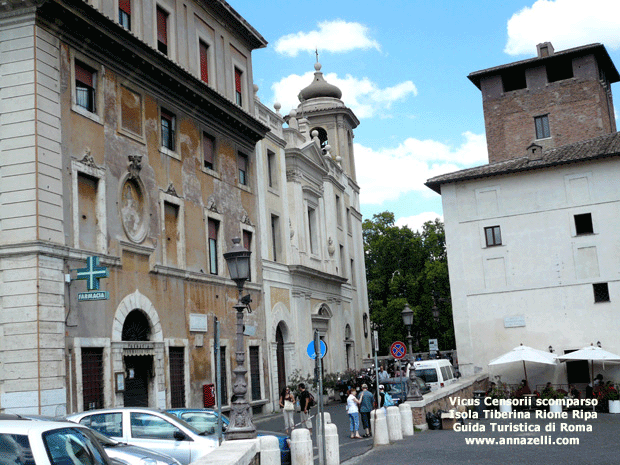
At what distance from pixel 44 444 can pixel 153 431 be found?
6.80m

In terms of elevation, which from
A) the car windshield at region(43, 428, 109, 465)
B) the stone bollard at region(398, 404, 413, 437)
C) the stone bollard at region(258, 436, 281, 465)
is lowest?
the stone bollard at region(398, 404, 413, 437)

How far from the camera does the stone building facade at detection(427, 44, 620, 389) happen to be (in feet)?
118

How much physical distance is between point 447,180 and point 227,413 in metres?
17.9

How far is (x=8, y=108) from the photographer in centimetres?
1981

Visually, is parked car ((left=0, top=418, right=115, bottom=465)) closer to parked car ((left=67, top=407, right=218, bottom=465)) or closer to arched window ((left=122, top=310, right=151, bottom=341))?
parked car ((left=67, top=407, right=218, bottom=465))

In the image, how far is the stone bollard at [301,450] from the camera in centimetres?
1505

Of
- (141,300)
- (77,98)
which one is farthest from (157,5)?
(141,300)

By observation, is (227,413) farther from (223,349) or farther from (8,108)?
(8,108)

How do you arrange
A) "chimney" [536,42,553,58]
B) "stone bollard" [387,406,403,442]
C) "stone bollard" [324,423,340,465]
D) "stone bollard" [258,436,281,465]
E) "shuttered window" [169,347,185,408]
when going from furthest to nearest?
1. "chimney" [536,42,553,58]
2. "shuttered window" [169,347,185,408]
3. "stone bollard" [387,406,403,442]
4. "stone bollard" [324,423,340,465]
5. "stone bollard" [258,436,281,465]

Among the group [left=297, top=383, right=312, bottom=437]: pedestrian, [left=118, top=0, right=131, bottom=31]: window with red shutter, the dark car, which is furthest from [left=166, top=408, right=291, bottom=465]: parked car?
[left=118, top=0, right=131, bottom=31]: window with red shutter

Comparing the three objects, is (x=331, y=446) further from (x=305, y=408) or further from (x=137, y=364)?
(x=137, y=364)

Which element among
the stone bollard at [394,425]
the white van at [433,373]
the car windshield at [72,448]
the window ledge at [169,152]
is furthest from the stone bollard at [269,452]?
the white van at [433,373]

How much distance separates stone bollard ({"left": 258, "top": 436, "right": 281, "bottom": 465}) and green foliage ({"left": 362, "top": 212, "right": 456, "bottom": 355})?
51366 millimetres

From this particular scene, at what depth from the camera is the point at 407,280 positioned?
67.2 metres
